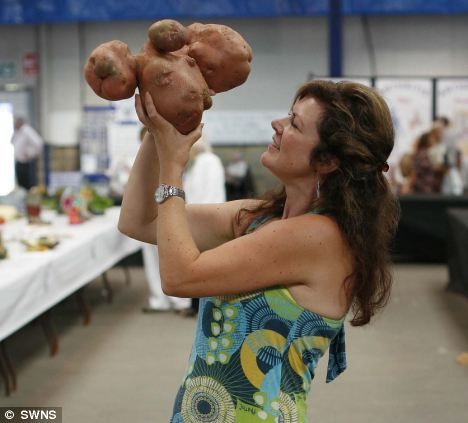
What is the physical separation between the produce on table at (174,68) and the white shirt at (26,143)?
419 inches

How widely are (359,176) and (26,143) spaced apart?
35.1 ft

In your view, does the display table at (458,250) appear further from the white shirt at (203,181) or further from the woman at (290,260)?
the woman at (290,260)

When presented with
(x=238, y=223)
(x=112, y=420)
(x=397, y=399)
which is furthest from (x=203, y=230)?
(x=397, y=399)

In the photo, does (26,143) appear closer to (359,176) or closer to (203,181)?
(203,181)

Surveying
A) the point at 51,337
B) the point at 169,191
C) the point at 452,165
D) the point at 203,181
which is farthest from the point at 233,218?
the point at 452,165

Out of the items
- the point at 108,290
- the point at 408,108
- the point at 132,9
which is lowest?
the point at 108,290

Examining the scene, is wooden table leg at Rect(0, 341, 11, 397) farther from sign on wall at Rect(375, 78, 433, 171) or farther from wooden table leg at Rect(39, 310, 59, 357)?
sign on wall at Rect(375, 78, 433, 171)

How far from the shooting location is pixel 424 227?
7730 mm

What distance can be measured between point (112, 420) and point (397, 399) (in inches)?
53.0

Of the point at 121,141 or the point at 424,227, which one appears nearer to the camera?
the point at 424,227

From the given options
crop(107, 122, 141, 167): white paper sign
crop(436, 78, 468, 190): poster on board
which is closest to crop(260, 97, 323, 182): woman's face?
crop(436, 78, 468, 190): poster on board

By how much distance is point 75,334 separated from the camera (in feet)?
17.0

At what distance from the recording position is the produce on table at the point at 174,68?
119 centimetres

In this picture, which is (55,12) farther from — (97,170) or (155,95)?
(155,95)
